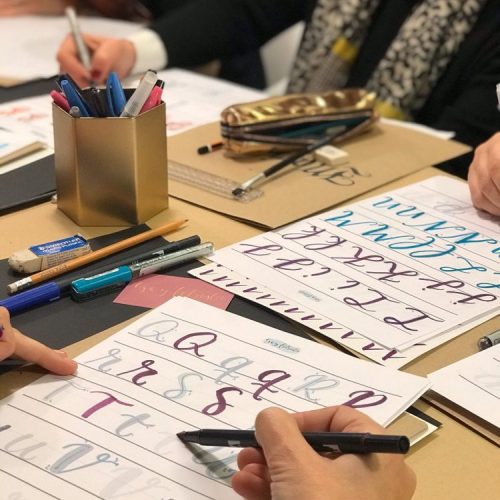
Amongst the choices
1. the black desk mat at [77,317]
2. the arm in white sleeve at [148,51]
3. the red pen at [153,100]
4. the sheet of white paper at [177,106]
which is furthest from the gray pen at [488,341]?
the arm in white sleeve at [148,51]

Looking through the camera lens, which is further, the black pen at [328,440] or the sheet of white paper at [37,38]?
the sheet of white paper at [37,38]

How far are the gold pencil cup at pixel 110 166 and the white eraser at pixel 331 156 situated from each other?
0.75ft

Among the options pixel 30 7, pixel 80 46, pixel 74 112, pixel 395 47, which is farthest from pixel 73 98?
pixel 30 7

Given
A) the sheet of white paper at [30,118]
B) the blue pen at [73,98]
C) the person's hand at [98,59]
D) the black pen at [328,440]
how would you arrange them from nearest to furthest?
the black pen at [328,440] < the blue pen at [73,98] < the sheet of white paper at [30,118] < the person's hand at [98,59]

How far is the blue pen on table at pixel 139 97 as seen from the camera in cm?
75

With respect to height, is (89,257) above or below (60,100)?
below

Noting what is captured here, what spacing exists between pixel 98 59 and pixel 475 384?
0.83m

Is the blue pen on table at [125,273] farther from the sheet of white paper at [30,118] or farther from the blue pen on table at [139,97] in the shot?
the sheet of white paper at [30,118]

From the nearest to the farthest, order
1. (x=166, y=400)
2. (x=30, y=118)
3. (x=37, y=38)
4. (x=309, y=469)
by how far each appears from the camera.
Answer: (x=309, y=469), (x=166, y=400), (x=30, y=118), (x=37, y=38)

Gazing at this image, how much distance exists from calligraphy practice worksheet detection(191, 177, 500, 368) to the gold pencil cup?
106 millimetres

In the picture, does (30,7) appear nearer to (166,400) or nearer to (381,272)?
(381,272)

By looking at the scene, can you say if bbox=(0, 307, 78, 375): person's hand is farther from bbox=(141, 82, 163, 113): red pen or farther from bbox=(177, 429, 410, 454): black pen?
bbox=(141, 82, 163, 113): red pen

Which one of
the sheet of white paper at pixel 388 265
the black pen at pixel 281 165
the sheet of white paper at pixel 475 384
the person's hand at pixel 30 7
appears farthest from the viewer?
the person's hand at pixel 30 7

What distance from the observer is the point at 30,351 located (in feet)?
1.81
